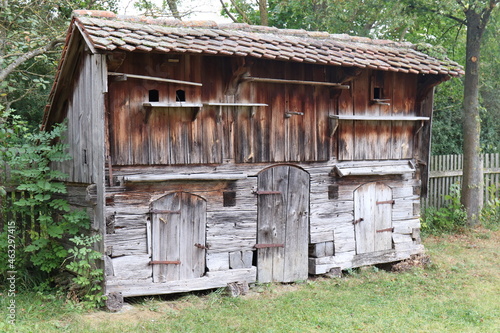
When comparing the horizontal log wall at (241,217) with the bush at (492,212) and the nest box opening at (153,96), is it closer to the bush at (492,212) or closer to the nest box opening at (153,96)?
the nest box opening at (153,96)

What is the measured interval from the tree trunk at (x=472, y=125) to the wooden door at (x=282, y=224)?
5910 millimetres

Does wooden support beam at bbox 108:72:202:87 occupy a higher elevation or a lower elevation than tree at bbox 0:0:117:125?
lower

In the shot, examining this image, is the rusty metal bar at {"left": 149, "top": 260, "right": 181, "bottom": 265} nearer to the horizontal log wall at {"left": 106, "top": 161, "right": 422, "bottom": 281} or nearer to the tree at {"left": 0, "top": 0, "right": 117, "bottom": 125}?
the horizontal log wall at {"left": 106, "top": 161, "right": 422, "bottom": 281}

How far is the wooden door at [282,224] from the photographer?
338 inches

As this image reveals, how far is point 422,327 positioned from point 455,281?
106 inches

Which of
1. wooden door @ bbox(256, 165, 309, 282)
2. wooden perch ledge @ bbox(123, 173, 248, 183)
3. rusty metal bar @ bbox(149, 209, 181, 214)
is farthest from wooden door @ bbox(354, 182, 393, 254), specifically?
rusty metal bar @ bbox(149, 209, 181, 214)

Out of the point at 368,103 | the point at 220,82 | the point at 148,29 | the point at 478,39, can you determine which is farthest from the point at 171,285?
the point at 478,39

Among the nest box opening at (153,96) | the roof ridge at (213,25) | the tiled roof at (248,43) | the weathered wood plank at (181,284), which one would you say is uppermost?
the roof ridge at (213,25)

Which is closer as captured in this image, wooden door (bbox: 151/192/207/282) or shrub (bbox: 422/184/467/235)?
wooden door (bbox: 151/192/207/282)

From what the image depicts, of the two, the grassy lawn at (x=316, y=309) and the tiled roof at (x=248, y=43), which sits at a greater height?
the tiled roof at (x=248, y=43)

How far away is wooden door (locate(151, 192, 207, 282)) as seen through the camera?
7.64m

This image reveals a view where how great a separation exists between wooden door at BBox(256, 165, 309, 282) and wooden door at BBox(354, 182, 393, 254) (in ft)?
3.97

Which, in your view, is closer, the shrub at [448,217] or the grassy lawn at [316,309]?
the grassy lawn at [316,309]

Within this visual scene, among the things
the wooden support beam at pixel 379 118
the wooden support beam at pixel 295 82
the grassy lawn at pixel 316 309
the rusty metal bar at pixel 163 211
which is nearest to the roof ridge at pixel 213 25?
the wooden support beam at pixel 295 82
